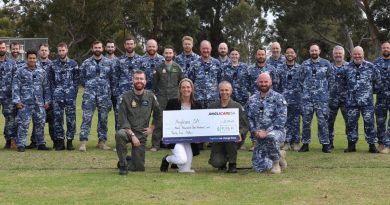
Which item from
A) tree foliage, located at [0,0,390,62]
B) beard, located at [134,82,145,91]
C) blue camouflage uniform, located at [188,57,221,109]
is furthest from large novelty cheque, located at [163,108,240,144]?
tree foliage, located at [0,0,390,62]

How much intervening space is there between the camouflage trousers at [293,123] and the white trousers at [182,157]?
10.3 feet

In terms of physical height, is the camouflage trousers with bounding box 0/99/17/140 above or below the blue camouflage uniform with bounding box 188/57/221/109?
below

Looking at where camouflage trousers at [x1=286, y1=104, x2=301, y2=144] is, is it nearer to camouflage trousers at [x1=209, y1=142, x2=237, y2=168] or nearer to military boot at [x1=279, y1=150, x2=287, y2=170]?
military boot at [x1=279, y1=150, x2=287, y2=170]

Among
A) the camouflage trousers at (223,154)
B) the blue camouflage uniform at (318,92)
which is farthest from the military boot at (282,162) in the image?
the blue camouflage uniform at (318,92)

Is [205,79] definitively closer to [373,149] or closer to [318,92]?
[318,92]

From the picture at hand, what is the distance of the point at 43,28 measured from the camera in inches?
1758

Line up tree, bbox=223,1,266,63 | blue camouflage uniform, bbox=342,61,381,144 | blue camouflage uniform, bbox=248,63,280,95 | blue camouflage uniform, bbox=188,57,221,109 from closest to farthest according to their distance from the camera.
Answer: blue camouflage uniform, bbox=342,61,381,144 → blue camouflage uniform, bbox=248,63,280,95 → blue camouflage uniform, bbox=188,57,221,109 → tree, bbox=223,1,266,63

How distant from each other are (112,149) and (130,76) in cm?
145

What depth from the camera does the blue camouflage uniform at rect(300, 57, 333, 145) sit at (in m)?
11.4

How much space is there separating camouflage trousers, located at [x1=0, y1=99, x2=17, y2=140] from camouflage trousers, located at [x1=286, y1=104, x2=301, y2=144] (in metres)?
5.28

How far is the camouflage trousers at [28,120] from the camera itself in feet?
38.1

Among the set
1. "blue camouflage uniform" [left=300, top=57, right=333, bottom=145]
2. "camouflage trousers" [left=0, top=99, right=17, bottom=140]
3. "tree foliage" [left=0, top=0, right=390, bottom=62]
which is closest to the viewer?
"blue camouflage uniform" [left=300, top=57, right=333, bottom=145]

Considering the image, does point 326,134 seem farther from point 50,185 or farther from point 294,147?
point 50,185

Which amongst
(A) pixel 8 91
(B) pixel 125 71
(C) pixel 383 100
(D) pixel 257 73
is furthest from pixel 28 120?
(C) pixel 383 100
